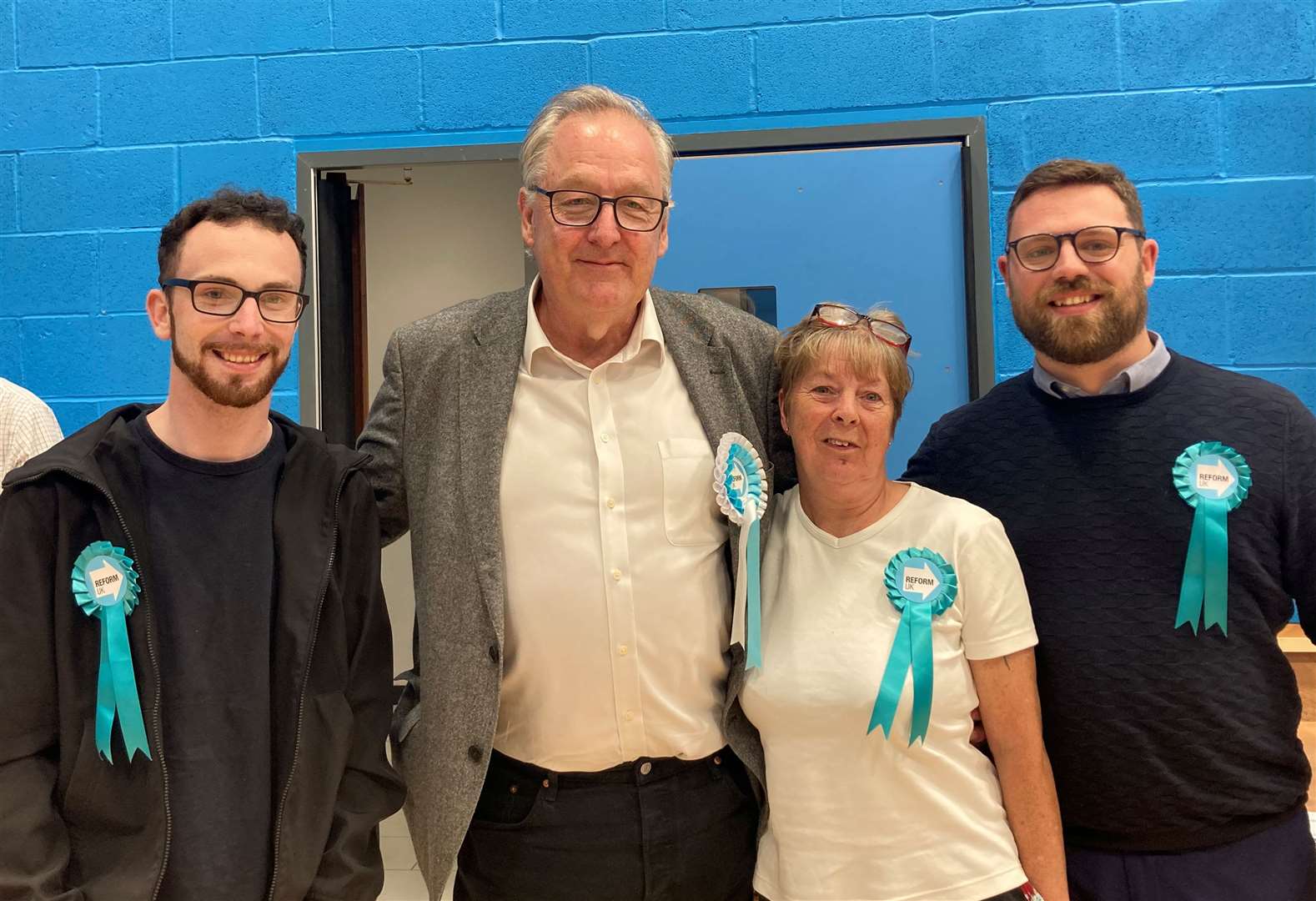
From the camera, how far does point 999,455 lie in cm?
165

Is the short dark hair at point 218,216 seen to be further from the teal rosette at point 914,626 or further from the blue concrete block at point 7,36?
the blue concrete block at point 7,36

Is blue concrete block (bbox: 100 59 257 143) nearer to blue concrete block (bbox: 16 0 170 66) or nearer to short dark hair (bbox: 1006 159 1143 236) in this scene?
blue concrete block (bbox: 16 0 170 66)

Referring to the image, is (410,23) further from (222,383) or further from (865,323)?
(865,323)

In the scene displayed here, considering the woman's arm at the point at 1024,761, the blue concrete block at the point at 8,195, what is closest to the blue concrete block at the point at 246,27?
the blue concrete block at the point at 8,195

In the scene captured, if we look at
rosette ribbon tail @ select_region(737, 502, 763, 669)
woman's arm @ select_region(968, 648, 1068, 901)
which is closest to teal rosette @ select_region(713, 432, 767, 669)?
rosette ribbon tail @ select_region(737, 502, 763, 669)

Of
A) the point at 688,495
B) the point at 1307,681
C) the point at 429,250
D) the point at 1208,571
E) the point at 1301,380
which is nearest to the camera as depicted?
the point at 1208,571

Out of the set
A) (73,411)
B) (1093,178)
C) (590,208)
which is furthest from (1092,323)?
(73,411)

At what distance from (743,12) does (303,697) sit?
2130 millimetres

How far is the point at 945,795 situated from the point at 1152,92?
2.01 m

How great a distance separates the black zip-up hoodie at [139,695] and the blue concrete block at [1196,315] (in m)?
2.14

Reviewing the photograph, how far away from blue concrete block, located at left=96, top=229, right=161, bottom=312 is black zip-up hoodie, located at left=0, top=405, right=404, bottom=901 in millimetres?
1526

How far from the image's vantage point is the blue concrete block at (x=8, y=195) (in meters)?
2.80

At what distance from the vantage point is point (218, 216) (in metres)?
1.45

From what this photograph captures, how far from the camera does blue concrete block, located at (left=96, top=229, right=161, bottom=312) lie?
2768 mm
